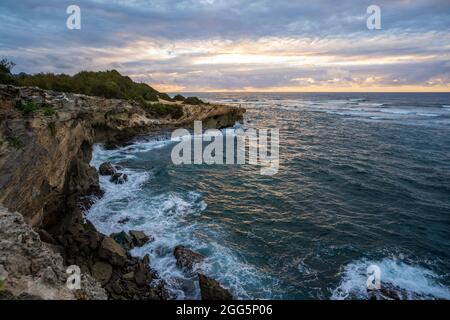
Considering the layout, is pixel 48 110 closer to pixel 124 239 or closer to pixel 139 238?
pixel 124 239

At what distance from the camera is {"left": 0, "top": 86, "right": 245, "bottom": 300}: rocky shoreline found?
25.2ft

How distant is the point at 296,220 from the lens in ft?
65.5

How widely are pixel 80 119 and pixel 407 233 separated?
80.8ft

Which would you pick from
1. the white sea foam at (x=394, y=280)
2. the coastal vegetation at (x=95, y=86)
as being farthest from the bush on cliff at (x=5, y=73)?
the white sea foam at (x=394, y=280)

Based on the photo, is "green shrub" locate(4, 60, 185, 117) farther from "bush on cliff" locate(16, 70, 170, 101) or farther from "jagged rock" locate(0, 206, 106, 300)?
"jagged rock" locate(0, 206, 106, 300)

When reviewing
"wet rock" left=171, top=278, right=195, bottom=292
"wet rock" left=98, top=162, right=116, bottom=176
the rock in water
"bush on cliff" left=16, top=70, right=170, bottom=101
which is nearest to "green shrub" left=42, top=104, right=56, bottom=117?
"bush on cliff" left=16, top=70, right=170, bottom=101

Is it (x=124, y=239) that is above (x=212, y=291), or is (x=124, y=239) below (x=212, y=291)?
above

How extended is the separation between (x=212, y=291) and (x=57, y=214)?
1063 cm

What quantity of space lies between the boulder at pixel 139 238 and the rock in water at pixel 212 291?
5.15 metres

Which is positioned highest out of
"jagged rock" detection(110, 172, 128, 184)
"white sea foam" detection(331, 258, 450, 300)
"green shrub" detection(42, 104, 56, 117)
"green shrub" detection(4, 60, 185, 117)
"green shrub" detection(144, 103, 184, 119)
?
"green shrub" detection(4, 60, 185, 117)

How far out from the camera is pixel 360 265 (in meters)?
15.2

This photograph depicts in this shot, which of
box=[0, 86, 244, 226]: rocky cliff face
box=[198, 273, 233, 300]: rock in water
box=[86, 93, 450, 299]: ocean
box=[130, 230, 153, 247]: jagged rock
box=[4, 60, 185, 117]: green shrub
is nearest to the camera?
box=[0, 86, 244, 226]: rocky cliff face

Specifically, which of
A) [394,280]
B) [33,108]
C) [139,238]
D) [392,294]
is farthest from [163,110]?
[392,294]
